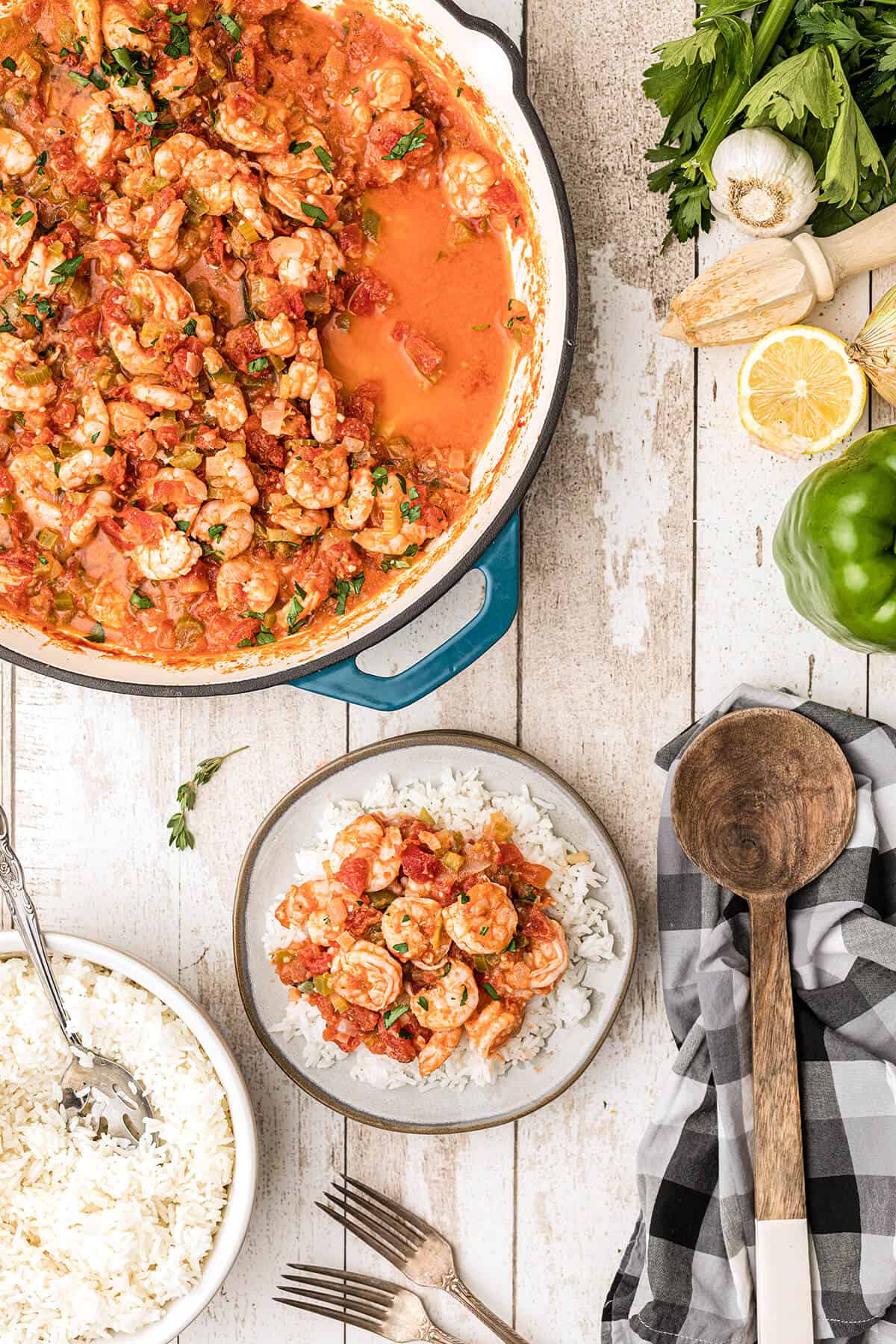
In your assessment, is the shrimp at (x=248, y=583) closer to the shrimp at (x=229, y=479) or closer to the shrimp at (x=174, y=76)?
the shrimp at (x=229, y=479)

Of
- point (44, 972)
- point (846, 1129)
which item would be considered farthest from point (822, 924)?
point (44, 972)

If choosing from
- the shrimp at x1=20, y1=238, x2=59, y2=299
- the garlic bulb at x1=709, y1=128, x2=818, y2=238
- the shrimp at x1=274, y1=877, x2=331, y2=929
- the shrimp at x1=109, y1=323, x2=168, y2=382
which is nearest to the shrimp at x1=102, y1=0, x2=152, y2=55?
the shrimp at x1=20, y1=238, x2=59, y2=299

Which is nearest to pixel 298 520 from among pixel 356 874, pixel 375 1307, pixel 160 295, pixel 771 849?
pixel 160 295

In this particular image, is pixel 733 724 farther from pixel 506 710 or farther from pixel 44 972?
pixel 44 972

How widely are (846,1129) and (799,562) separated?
114cm

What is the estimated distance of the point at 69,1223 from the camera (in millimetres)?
2283

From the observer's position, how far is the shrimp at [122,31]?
210 centimetres

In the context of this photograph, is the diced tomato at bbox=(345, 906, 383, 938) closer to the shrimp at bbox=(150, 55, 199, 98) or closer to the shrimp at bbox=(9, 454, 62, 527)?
the shrimp at bbox=(9, 454, 62, 527)

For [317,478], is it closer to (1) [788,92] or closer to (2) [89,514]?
(2) [89,514]

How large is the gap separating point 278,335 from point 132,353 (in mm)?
279

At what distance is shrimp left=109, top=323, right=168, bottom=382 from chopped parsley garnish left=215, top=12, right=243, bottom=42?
602 mm

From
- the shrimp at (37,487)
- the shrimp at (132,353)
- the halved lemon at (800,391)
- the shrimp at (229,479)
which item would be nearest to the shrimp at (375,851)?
the shrimp at (229,479)

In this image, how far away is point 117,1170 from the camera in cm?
231

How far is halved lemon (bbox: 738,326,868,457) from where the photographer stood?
2.21m
